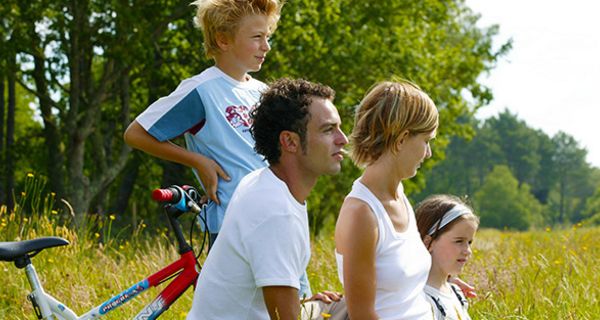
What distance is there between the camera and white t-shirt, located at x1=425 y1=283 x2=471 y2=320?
4152mm

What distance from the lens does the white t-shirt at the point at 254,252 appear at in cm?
297

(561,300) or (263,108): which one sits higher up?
(263,108)

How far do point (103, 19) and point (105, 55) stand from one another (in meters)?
0.87

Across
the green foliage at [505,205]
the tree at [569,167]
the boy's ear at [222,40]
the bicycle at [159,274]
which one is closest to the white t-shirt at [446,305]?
the bicycle at [159,274]

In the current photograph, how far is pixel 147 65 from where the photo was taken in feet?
56.7

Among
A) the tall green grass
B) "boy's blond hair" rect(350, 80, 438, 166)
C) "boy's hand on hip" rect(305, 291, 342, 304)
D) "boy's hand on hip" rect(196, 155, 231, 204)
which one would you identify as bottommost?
the tall green grass

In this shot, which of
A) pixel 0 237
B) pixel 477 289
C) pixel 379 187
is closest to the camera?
pixel 379 187

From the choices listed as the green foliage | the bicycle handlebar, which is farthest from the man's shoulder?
the green foliage

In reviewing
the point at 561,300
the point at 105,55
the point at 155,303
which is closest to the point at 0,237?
the point at 155,303

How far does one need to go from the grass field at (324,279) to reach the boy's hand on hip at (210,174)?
4.08 ft

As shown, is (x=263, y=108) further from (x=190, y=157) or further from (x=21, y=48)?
(x=21, y=48)

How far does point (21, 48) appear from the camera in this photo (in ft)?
55.4

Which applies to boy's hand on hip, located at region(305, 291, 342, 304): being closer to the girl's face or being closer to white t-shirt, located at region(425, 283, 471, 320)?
white t-shirt, located at region(425, 283, 471, 320)

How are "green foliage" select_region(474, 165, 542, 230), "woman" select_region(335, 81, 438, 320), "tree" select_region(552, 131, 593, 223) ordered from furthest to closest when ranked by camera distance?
"tree" select_region(552, 131, 593, 223), "green foliage" select_region(474, 165, 542, 230), "woman" select_region(335, 81, 438, 320)
